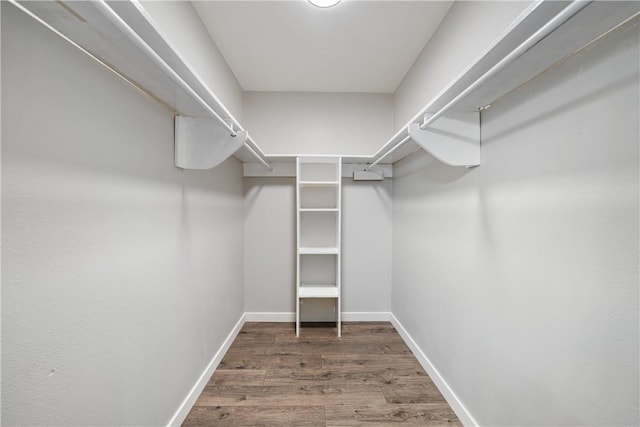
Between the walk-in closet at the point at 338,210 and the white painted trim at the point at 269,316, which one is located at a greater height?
the walk-in closet at the point at 338,210

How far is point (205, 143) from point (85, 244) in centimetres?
77

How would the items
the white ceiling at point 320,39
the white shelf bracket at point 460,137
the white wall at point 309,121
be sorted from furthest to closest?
1. the white wall at point 309,121
2. the white ceiling at point 320,39
3. the white shelf bracket at point 460,137

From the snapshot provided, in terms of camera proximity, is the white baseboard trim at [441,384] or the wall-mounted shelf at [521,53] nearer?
the wall-mounted shelf at [521,53]

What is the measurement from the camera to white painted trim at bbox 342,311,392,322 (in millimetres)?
2744

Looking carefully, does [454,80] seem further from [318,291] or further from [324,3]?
[318,291]

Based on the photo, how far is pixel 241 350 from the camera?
2.16 meters

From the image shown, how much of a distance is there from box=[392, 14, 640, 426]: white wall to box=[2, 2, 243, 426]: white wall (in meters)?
1.54

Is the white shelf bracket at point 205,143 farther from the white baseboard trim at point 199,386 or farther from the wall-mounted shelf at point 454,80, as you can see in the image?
the white baseboard trim at point 199,386

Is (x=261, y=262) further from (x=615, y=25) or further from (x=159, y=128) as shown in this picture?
(x=615, y=25)

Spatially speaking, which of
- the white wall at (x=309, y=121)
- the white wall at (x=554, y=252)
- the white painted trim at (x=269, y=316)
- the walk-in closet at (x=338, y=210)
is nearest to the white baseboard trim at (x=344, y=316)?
the white painted trim at (x=269, y=316)

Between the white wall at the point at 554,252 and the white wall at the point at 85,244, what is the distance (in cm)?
154

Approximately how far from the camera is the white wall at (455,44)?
117 centimetres

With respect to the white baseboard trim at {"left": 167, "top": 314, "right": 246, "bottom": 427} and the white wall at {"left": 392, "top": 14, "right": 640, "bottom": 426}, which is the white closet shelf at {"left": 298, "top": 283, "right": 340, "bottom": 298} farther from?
the white wall at {"left": 392, "top": 14, "right": 640, "bottom": 426}

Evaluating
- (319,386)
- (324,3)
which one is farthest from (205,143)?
(319,386)
